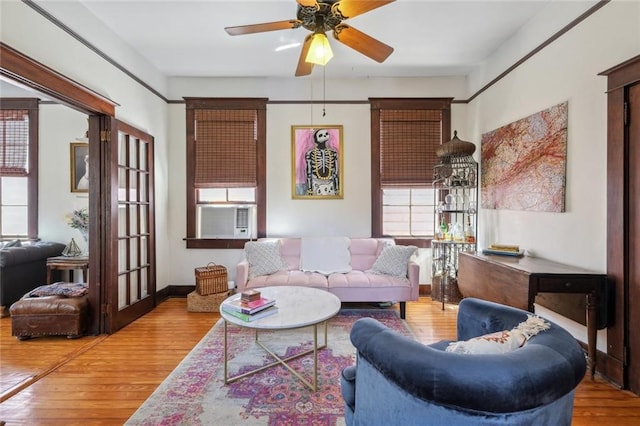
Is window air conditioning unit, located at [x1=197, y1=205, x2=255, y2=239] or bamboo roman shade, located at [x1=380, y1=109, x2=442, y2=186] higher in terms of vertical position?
bamboo roman shade, located at [x1=380, y1=109, x2=442, y2=186]

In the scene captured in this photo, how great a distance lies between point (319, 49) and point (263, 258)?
225 centimetres

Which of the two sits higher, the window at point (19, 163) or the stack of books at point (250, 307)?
the window at point (19, 163)

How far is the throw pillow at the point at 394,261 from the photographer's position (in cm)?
335

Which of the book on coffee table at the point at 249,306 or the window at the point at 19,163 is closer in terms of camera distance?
the book on coffee table at the point at 249,306

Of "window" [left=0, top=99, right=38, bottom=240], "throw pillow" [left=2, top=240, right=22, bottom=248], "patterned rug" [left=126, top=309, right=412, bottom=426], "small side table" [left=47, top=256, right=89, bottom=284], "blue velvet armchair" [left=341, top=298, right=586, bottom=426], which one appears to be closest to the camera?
"blue velvet armchair" [left=341, top=298, right=586, bottom=426]

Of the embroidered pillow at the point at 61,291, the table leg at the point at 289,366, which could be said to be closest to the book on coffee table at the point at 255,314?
the table leg at the point at 289,366

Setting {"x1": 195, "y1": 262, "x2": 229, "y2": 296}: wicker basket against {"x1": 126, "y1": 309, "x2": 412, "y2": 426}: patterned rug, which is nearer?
{"x1": 126, "y1": 309, "x2": 412, "y2": 426}: patterned rug

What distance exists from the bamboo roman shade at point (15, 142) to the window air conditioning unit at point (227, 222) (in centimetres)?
229

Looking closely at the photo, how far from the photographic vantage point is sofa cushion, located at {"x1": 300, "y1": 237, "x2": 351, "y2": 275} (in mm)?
3594

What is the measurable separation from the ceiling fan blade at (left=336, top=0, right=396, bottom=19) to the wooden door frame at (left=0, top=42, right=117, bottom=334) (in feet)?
6.87

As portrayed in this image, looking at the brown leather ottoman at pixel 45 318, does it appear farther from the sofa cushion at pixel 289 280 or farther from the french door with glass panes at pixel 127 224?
the sofa cushion at pixel 289 280

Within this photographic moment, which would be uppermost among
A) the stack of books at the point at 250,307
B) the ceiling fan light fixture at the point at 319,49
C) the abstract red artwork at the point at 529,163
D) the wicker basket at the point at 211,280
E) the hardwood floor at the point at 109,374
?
the ceiling fan light fixture at the point at 319,49

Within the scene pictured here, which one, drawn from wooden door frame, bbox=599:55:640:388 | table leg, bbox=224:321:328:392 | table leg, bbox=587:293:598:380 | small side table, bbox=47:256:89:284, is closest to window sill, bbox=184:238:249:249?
small side table, bbox=47:256:89:284

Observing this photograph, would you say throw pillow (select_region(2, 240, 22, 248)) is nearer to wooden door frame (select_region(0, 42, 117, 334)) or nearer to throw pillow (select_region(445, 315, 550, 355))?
wooden door frame (select_region(0, 42, 117, 334))
